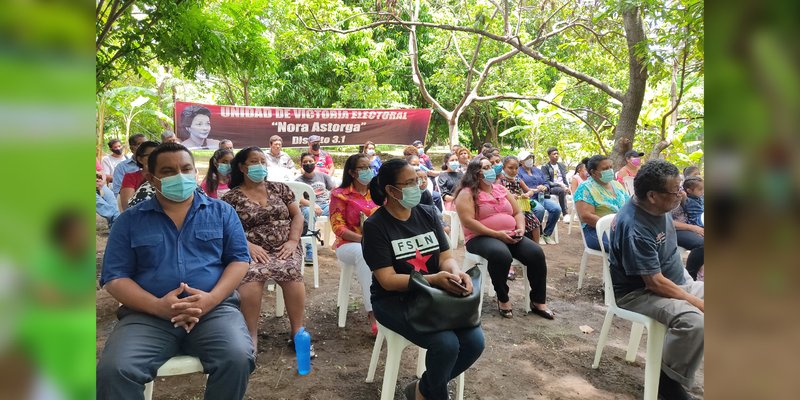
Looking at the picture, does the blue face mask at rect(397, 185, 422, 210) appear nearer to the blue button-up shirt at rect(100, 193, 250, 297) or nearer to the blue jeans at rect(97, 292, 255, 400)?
the blue button-up shirt at rect(100, 193, 250, 297)

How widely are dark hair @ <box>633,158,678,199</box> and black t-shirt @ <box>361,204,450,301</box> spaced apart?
1135 millimetres

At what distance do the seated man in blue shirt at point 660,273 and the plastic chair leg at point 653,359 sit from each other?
0.05m

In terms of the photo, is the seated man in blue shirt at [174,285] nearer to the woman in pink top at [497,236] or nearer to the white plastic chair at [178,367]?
the white plastic chair at [178,367]

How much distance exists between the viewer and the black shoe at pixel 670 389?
2.77 m

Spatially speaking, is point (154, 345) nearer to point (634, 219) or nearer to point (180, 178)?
point (180, 178)

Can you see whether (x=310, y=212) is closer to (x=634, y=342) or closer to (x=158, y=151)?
(x=158, y=151)

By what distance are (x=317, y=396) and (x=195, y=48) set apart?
9.53 ft

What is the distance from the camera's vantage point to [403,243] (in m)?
2.77

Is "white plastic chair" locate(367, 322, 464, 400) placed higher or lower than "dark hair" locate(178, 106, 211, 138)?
lower

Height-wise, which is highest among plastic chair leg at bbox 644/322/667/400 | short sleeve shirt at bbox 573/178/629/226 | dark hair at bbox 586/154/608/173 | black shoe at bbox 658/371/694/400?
dark hair at bbox 586/154/608/173

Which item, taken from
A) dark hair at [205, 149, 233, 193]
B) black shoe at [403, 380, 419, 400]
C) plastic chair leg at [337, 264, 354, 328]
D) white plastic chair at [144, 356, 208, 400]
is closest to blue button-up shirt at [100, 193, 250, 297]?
white plastic chair at [144, 356, 208, 400]

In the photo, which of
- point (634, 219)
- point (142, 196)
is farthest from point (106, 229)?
point (634, 219)

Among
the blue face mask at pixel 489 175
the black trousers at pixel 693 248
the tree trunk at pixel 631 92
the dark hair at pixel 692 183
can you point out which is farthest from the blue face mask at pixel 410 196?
the tree trunk at pixel 631 92

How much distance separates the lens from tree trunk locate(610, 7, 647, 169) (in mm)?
6262
